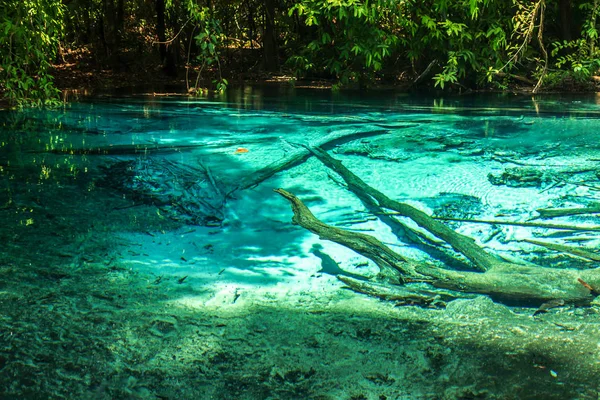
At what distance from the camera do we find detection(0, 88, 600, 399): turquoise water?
5.22 feet

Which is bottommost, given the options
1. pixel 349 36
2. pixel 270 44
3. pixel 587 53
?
pixel 587 53

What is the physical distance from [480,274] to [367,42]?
593 cm

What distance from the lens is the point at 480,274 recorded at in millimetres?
2275

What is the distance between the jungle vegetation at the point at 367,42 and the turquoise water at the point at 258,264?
108 centimetres

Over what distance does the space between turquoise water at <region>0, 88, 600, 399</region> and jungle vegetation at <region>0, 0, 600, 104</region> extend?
1078 millimetres

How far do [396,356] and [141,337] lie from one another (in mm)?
713

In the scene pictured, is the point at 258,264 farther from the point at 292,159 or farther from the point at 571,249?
the point at 292,159

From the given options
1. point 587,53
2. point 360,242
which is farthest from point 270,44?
point 360,242

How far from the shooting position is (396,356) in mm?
1685

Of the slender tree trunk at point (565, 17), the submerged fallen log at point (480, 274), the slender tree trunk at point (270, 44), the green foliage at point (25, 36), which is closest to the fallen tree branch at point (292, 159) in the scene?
the submerged fallen log at point (480, 274)

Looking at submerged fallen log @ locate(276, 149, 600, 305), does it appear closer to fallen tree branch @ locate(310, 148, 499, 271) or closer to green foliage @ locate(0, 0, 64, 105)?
fallen tree branch @ locate(310, 148, 499, 271)

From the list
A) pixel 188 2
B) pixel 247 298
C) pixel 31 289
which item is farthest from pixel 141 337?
pixel 188 2

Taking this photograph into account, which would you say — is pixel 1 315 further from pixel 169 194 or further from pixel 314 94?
pixel 314 94

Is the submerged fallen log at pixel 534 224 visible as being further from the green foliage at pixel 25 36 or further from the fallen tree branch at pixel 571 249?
the green foliage at pixel 25 36
